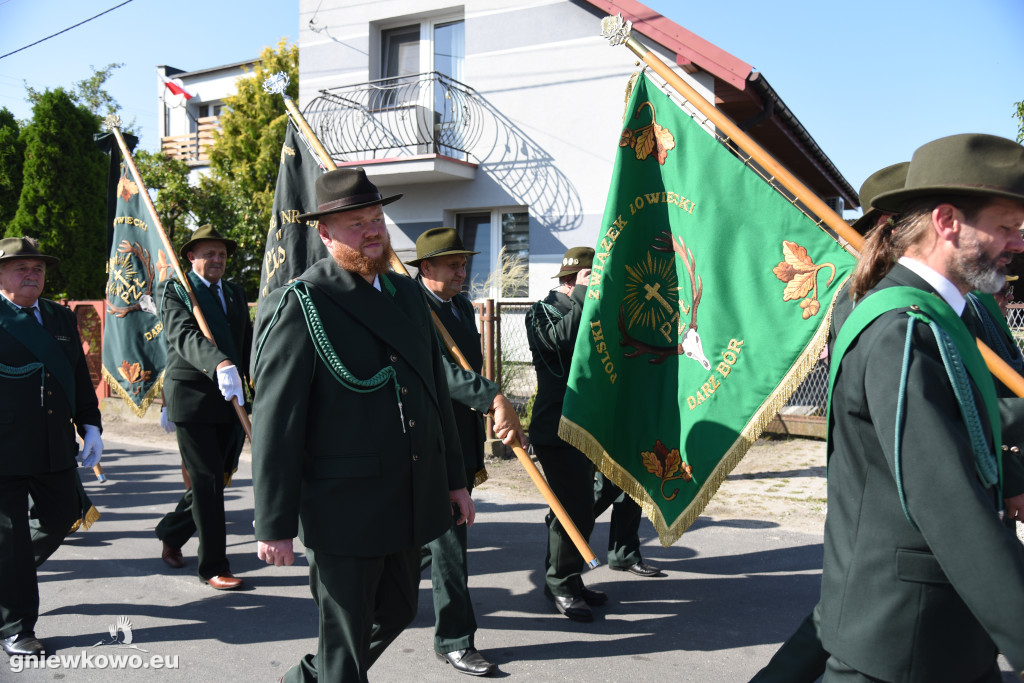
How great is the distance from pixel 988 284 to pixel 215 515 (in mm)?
4474

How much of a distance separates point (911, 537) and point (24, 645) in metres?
4.07

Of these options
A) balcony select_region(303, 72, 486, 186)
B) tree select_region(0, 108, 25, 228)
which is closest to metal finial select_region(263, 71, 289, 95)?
balcony select_region(303, 72, 486, 186)

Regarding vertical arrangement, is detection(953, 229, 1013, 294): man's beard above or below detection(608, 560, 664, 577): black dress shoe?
above

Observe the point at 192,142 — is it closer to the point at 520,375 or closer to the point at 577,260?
the point at 520,375

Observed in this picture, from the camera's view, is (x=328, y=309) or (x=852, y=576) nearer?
(x=852, y=576)

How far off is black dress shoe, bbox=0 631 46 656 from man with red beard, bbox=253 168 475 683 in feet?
5.82

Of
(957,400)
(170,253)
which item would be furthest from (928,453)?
(170,253)

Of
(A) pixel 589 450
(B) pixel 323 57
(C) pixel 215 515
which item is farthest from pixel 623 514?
(B) pixel 323 57

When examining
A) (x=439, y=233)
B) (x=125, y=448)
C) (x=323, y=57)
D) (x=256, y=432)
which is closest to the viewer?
(x=256, y=432)

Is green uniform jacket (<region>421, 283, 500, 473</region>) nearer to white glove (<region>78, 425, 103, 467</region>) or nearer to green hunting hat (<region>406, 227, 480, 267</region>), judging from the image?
green hunting hat (<region>406, 227, 480, 267</region>)

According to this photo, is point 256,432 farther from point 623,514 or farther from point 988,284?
Answer: point 623,514

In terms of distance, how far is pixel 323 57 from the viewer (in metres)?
13.4

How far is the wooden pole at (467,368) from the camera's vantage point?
3.51 metres

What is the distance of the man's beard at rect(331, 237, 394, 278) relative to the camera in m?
2.88
